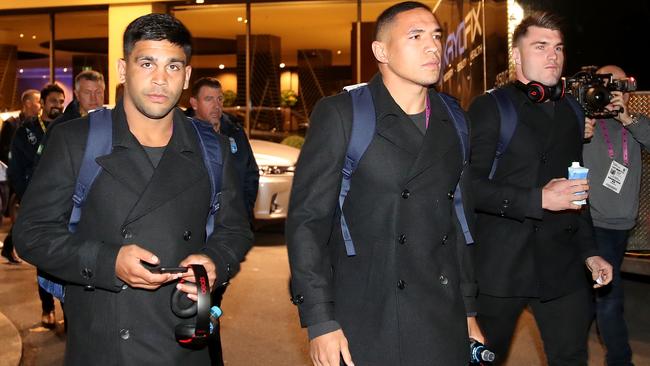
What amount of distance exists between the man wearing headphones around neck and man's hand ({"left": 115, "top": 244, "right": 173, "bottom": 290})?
215 cm

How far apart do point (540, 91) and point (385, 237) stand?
1.73 meters

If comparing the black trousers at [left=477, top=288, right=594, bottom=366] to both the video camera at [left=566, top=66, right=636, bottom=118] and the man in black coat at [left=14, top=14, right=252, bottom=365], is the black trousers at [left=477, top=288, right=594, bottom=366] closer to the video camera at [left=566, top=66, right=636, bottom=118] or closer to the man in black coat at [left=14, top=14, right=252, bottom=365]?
the video camera at [left=566, top=66, right=636, bottom=118]

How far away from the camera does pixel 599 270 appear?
494cm

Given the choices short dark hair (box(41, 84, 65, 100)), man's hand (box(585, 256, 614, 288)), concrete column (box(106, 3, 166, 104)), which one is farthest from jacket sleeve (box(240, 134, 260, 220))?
concrete column (box(106, 3, 166, 104))

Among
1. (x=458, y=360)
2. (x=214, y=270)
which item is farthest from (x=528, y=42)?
(x=214, y=270)

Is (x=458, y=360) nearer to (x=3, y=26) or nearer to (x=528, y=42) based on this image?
(x=528, y=42)

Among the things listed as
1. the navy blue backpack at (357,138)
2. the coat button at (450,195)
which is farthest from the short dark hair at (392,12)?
the coat button at (450,195)

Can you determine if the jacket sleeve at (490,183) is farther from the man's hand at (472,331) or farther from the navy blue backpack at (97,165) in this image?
the navy blue backpack at (97,165)

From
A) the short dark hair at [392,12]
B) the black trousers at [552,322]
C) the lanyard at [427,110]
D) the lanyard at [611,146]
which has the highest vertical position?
the short dark hair at [392,12]

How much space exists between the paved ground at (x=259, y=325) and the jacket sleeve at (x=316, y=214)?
397cm

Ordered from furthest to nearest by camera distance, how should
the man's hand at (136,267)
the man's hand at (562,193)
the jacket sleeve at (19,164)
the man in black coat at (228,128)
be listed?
the jacket sleeve at (19,164), the man in black coat at (228,128), the man's hand at (562,193), the man's hand at (136,267)

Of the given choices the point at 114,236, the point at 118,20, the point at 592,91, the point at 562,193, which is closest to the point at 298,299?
the point at 114,236

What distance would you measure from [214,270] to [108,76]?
65.7 ft

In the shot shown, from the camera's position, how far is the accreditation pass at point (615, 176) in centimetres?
688
